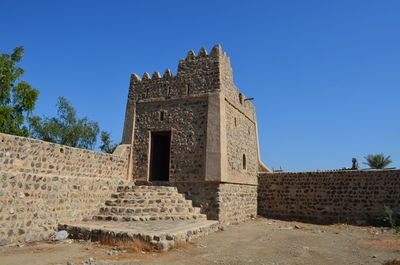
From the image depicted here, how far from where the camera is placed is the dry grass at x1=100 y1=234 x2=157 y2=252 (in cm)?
616

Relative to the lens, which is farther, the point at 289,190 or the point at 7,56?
the point at 7,56

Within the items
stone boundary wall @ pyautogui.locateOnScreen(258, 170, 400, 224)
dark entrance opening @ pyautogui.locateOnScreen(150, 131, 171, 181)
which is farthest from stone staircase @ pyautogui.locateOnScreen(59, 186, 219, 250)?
stone boundary wall @ pyautogui.locateOnScreen(258, 170, 400, 224)

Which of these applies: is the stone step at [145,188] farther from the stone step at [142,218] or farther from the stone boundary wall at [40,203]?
the stone step at [142,218]

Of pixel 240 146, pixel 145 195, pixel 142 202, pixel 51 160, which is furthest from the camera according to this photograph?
pixel 240 146

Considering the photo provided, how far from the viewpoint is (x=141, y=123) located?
12234 millimetres

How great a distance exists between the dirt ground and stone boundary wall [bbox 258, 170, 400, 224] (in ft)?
12.4

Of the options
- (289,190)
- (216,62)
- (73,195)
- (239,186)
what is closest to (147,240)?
(73,195)

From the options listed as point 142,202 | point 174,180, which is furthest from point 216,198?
point 142,202

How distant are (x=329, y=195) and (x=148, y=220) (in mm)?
8211

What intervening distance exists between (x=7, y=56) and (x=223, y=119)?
39.1ft

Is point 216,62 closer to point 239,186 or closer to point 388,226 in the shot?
point 239,186

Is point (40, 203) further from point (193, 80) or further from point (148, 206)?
point (193, 80)

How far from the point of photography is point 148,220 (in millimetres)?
8703

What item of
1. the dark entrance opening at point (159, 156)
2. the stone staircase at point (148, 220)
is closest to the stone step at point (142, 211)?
the stone staircase at point (148, 220)
